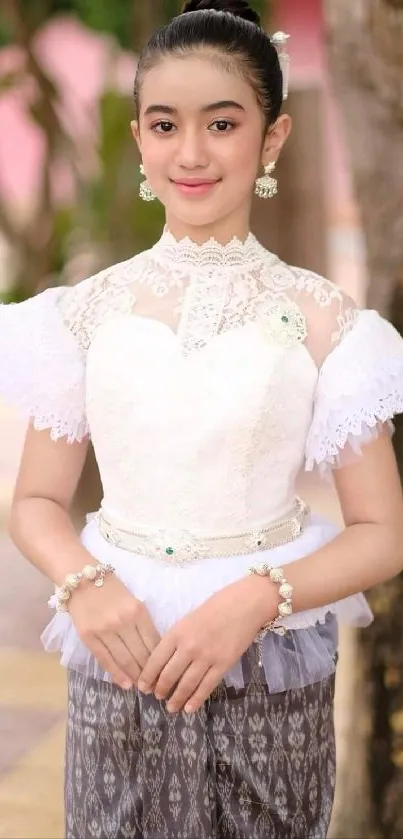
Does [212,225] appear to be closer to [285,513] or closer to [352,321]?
[352,321]

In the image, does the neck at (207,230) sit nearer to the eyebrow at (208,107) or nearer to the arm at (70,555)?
the eyebrow at (208,107)

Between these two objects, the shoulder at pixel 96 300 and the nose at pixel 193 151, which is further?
the shoulder at pixel 96 300

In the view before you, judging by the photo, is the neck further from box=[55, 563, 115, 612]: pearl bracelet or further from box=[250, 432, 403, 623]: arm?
box=[55, 563, 115, 612]: pearl bracelet

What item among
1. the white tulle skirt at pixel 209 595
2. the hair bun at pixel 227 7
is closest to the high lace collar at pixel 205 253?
the hair bun at pixel 227 7

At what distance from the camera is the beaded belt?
1405 millimetres

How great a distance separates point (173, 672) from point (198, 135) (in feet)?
2.37

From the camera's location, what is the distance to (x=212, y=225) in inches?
56.6

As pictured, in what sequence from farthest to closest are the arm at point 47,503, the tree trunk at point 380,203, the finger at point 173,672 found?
the tree trunk at point 380,203
the arm at point 47,503
the finger at point 173,672

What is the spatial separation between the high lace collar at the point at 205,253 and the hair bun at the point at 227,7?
1.02 ft

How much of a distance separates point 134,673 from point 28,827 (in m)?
1.45

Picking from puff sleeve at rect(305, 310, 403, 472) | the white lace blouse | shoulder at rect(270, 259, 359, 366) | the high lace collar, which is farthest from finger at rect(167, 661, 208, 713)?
the high lace collar

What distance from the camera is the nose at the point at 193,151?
52.4 inches

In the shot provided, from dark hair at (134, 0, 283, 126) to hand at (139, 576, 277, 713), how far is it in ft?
2.27

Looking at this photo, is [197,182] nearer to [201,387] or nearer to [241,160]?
[241,160]
